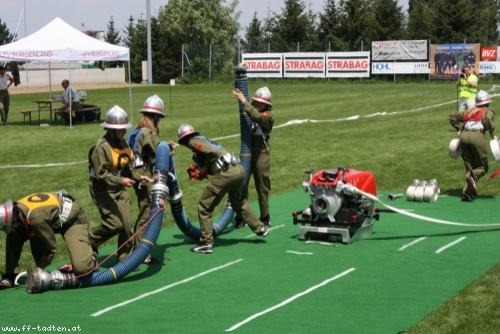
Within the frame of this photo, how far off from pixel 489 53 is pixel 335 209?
1676 inches

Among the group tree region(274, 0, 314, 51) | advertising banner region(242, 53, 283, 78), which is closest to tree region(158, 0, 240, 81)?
tree region(274, 0, 314, 51)

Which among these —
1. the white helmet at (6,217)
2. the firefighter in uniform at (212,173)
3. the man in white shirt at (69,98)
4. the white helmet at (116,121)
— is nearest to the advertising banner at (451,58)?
the man in white shirt at (69,98)

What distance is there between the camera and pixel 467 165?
14.7 m

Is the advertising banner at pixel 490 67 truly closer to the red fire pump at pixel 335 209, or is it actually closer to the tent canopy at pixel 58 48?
the tent canopy at pixel 58 48

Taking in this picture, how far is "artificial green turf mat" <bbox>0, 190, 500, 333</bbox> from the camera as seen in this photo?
26.5 ft

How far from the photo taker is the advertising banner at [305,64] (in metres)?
55.3

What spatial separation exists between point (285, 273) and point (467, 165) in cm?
597

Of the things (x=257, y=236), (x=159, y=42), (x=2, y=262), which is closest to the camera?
(x=2, y=262)

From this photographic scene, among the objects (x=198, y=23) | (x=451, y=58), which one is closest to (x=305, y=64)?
(x=451, y=58)

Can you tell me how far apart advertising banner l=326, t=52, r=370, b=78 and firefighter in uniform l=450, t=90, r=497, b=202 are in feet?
130

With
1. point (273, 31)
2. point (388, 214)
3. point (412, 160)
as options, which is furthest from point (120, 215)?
point (273, 31)

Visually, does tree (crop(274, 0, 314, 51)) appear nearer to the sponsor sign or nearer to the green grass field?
the sponsor sign

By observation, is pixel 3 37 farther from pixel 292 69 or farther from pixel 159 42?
pixel 292 69

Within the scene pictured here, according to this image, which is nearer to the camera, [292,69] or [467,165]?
[467,165]
